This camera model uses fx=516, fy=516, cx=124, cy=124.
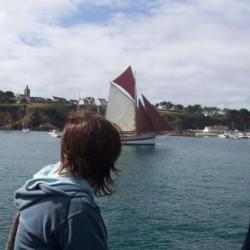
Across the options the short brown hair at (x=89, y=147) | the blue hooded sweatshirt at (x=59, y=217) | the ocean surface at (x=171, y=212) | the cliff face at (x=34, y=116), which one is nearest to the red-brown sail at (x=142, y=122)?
the ocean surface at (x=171, y=212)

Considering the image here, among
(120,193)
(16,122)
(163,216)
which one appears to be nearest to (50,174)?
(163,216)

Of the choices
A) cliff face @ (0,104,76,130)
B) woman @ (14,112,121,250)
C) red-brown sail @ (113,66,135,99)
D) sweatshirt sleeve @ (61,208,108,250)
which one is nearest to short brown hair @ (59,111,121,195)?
woman @ (14,112,121,250)

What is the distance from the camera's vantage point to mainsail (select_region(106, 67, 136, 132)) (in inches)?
3137

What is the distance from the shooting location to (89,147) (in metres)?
2.48

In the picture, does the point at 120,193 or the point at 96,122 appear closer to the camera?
the point at 96,122

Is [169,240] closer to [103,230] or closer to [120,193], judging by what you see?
[120,193]

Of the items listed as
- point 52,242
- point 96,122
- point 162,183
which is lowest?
point 162,183

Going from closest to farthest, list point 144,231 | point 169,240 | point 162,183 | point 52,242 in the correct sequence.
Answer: point 52,242
point 169,240
point 144,231
point 162,183

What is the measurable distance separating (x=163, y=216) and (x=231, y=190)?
1063 cm

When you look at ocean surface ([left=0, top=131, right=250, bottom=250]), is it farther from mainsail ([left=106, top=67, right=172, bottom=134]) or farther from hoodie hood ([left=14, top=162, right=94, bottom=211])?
mainsail ([left=106, top=67, right=172, bottom=134])

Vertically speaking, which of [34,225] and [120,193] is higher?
[34,225]

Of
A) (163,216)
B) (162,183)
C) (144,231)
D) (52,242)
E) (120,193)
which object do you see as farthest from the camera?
(162,183)

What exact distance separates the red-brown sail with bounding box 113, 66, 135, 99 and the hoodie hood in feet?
262

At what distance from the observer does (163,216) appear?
18594 mm
